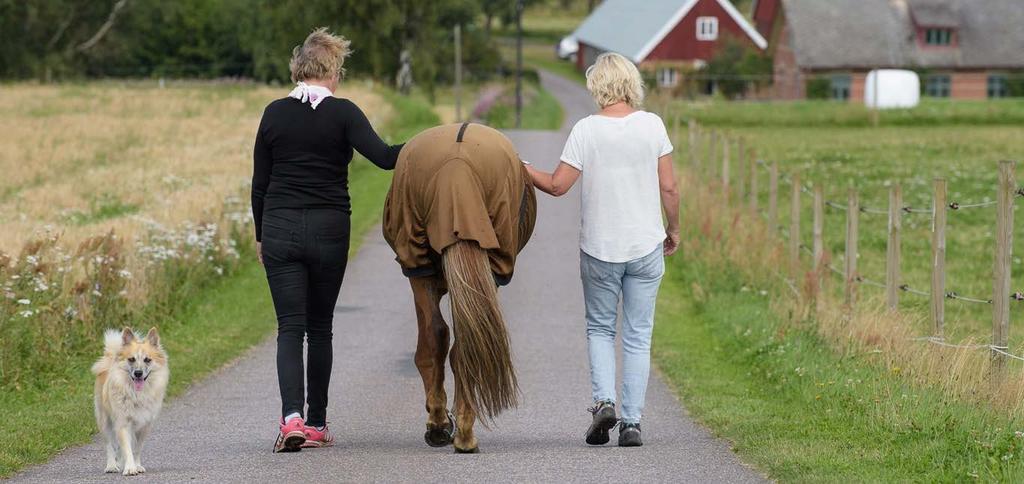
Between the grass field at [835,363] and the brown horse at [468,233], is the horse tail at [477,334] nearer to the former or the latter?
the brown horse at [468,233]

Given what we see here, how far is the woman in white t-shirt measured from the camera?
7.87 metres

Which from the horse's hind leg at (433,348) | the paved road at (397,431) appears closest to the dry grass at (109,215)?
the paved road at (397,431)

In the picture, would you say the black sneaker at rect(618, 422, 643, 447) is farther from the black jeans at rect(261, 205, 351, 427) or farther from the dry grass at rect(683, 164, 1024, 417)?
the dry grass at rect(683, 164, 1024, 417)

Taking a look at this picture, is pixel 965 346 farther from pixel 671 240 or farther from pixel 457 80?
pixel 457 80

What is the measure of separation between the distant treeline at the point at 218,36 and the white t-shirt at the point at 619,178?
5842 cm

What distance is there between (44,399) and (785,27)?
242ft

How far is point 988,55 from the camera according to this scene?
78938mm

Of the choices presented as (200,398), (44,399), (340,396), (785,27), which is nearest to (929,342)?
(340,396)

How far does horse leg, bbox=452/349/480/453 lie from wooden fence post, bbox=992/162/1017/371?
12.1 feet

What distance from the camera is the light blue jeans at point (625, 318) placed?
805cm

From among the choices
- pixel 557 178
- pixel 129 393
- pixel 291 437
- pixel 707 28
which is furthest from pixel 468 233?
pixel 707 28

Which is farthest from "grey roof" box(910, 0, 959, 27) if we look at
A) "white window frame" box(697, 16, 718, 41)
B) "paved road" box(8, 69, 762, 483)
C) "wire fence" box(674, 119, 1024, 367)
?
"paved road" box(8, 69, 762, 483)

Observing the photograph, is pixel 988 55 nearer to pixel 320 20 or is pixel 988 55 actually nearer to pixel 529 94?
pixel 529 94

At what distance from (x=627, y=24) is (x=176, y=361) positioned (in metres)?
86.9
